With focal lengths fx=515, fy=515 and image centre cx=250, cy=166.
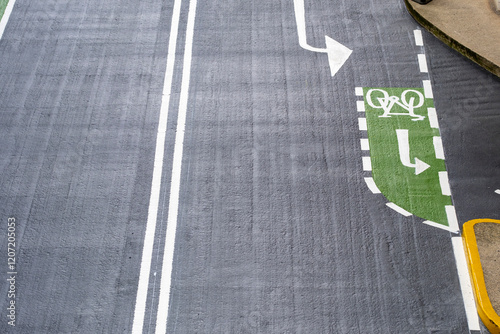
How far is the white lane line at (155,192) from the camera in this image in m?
6.63

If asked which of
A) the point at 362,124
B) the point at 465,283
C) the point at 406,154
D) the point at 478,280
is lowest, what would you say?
the point at 465,283

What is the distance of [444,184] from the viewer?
7645 millimetres

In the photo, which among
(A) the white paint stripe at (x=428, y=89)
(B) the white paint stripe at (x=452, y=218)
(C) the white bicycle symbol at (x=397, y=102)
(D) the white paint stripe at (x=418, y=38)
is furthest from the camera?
(D) the white paint stripe at (x=418, y=38)

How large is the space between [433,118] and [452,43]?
1.89 m

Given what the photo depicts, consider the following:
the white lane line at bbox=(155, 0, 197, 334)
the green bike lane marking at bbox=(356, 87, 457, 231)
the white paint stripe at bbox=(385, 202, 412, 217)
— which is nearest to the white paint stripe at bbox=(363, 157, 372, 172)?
the green bike lane marking at bbox=(356, 87, 457, 231)

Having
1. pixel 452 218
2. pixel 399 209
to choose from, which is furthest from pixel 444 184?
pixel 399 209

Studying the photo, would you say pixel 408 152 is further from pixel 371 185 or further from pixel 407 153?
pixel 371 185

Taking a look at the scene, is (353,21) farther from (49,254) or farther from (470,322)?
(49,254)

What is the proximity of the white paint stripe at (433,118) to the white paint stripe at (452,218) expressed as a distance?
152 centimetres

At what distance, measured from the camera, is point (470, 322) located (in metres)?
6.43

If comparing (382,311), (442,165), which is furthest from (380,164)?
(382,311)

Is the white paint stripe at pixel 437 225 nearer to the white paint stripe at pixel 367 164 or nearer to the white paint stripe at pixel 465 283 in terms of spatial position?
the white paint stripe at pixel 465 283

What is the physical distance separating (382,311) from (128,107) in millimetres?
5108

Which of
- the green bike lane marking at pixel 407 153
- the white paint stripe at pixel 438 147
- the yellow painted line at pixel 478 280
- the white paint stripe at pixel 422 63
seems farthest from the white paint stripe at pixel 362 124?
the yellow painted line at pixel 478 280
